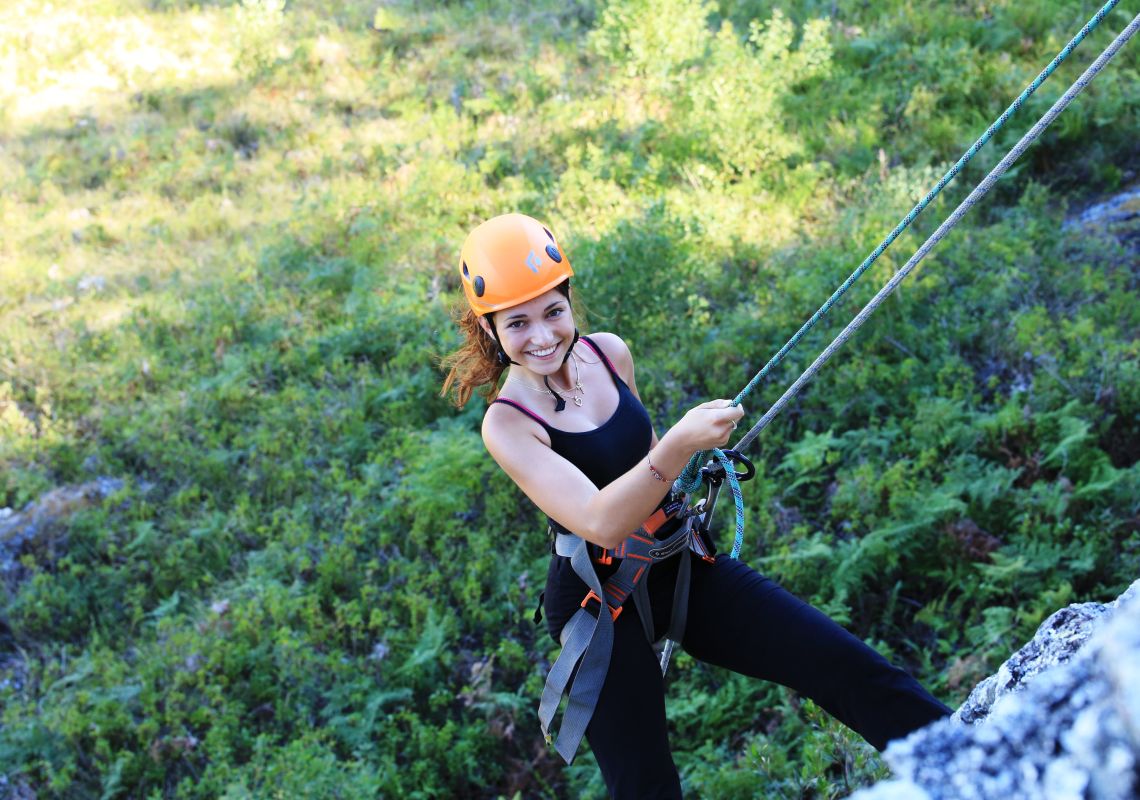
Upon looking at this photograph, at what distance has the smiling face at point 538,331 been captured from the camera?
10.6 feet

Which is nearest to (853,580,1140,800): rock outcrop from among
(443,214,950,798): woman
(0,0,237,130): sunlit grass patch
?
(443,214,950,798): woman

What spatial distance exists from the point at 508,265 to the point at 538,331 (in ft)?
0.79

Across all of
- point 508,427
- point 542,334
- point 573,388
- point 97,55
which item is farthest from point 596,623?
point 97,55

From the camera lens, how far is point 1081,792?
994 mm

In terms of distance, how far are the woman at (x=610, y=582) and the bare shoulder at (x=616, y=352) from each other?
161mm

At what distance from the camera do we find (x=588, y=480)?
3.02 metres

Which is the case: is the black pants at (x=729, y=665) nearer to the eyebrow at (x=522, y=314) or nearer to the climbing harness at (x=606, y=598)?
the climbing harness at (x=606, y=598)

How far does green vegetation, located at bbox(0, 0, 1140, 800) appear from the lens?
505 centimetres

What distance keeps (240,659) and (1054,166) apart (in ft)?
24.1

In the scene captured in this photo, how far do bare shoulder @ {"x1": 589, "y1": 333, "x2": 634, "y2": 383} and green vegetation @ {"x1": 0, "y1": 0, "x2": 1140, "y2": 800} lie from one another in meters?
1.72

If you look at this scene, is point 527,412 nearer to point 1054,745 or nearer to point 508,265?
point 508,265

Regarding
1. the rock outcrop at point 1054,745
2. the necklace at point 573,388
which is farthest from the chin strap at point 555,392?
the rock outcrop at point 1054,745

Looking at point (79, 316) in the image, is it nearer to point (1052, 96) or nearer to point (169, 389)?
point (169, 389)

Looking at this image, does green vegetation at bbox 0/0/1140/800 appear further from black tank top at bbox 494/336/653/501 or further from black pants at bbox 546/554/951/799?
black tank top at bbox 494/336/653/501
